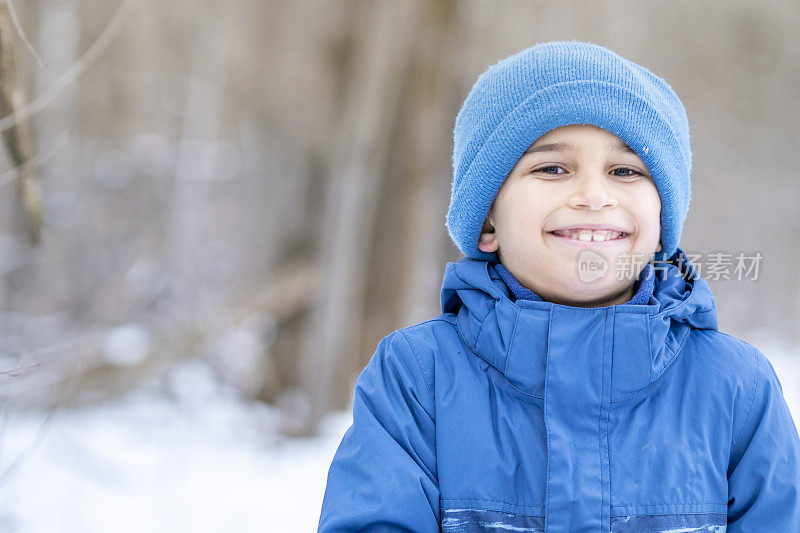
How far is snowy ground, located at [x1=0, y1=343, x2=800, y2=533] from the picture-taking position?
3479 millimetres

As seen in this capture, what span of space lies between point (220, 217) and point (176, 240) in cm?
90

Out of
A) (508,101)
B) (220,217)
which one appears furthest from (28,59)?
(508,101)

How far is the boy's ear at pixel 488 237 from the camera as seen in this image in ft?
5.18

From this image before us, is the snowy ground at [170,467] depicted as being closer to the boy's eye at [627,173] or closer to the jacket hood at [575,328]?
the jacket hood at [575,328]

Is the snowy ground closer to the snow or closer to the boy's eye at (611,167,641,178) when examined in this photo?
the snow

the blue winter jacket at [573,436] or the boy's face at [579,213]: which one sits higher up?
the boy's face at [579,213]

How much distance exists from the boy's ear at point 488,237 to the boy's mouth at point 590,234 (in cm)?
16

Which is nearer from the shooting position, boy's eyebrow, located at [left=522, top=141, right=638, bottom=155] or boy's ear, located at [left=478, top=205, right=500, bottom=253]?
boy's eyebrow, located at [left=522, top=141, right=638, bottom=155]

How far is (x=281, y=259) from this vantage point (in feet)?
17.5

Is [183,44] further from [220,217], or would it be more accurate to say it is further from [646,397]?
[646,397]

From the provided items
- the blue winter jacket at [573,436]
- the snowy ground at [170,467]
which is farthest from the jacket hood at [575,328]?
the snowy ground at [170,467]

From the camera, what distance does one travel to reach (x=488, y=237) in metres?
1.59

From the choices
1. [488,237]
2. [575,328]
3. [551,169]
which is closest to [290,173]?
[488,237]

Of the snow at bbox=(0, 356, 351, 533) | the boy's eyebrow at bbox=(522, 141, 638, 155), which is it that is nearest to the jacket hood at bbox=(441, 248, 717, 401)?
the boy's eyebrow at bbox=(522, 141, 638, 155)
